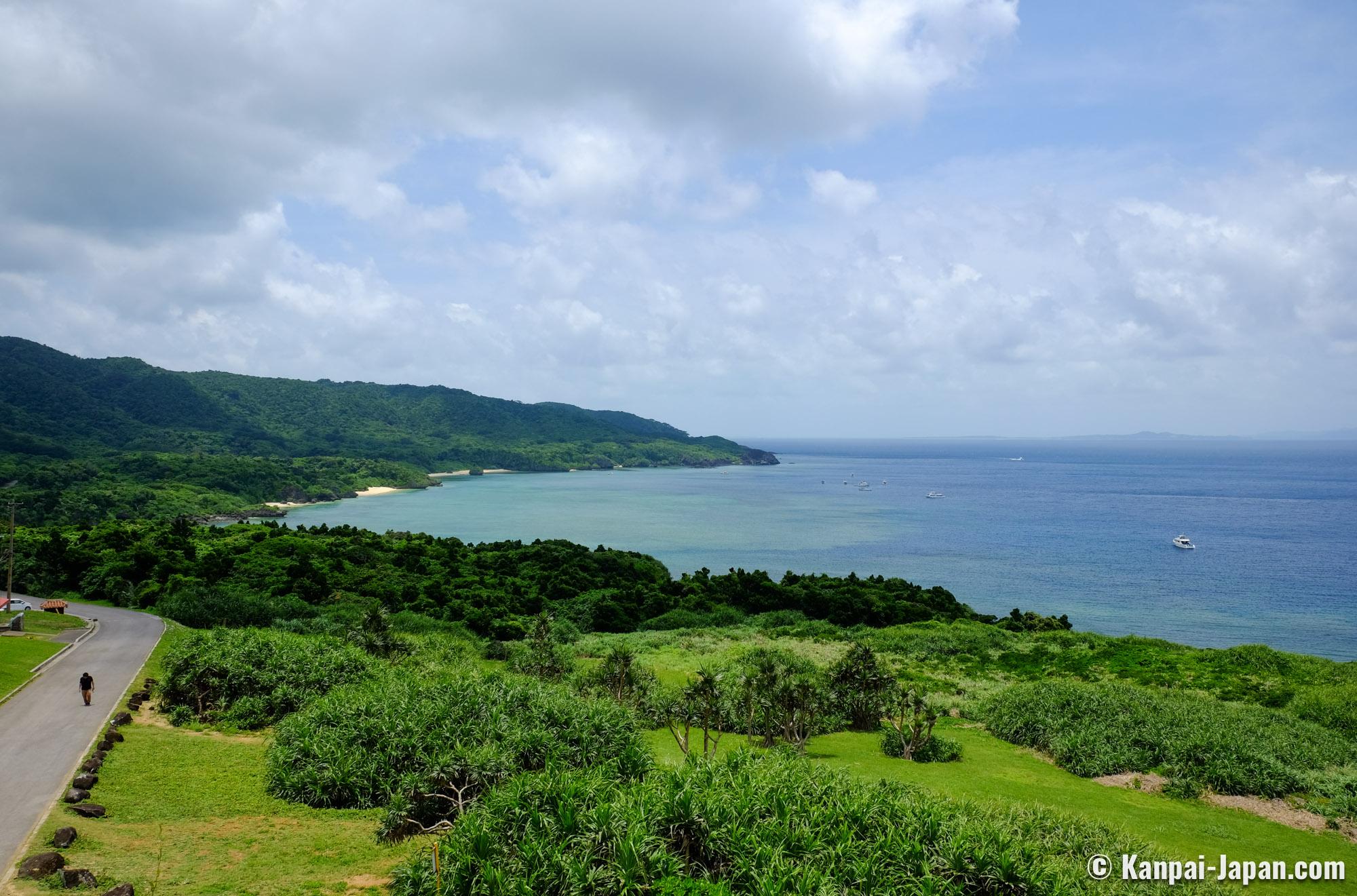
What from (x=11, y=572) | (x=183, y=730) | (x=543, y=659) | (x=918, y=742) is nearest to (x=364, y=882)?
(x=183, y=730)

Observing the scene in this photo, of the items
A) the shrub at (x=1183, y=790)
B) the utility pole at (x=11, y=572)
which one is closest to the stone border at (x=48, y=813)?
the utility pole at (x=11, y=572)

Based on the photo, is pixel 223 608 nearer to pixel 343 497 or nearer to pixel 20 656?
pixel 20 656

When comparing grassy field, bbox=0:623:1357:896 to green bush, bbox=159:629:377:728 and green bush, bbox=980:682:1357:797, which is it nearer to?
green bush, bbox=159:629:377:728

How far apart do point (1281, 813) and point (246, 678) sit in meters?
33.4

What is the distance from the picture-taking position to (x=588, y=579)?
69625mm

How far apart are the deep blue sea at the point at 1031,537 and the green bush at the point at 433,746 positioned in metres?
57.5

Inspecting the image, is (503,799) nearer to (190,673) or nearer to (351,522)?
(190,673)

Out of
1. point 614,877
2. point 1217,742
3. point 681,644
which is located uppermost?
point 614,877

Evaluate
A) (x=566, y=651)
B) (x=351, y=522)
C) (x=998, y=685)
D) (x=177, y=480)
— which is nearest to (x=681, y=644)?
(x=566, y=651)

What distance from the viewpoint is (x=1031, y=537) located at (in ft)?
359

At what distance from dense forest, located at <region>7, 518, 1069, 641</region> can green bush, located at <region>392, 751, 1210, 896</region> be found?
3945cm

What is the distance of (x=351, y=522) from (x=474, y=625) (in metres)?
78.6

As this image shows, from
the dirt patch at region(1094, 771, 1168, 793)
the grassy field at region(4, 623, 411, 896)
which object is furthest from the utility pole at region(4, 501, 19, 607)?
the dirt patch at region(1094, 771, 1168, 793)

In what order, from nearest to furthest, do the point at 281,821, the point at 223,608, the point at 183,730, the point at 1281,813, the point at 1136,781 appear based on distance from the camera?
the point at 281,821 → the point at 1281,813 → the point at 1136,781 → the point at 183,730 → the point at 223,608
